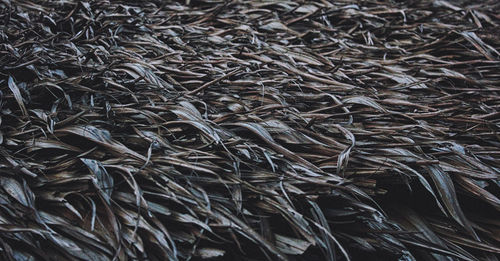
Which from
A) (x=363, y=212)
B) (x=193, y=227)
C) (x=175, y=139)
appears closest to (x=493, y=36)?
(x=363, y=212)

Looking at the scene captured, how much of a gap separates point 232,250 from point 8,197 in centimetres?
39

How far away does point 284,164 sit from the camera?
102 centimetres

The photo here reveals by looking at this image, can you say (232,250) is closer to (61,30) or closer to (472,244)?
(472,244)

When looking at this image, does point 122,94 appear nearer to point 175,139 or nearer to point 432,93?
point 175,139

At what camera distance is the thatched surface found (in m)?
0.91

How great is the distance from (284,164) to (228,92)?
0.31 m

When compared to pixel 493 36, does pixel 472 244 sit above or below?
below

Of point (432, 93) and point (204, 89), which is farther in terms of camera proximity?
point (432, 93)

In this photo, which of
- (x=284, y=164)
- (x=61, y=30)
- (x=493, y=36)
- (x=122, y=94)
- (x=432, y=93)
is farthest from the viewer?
(x=493, y=36)

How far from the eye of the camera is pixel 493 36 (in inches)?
68.4

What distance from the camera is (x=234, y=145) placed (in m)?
1.02

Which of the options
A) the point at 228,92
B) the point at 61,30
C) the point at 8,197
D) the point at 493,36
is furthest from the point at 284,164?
the point at 493,36

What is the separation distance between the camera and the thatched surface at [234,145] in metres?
0.91

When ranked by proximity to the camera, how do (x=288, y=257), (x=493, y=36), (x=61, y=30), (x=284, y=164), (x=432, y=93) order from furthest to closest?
(x=493, y=36) < (x=61, y=30) < (x=432, y=93) < (x=284, y=164) < (x=288, y=257)
